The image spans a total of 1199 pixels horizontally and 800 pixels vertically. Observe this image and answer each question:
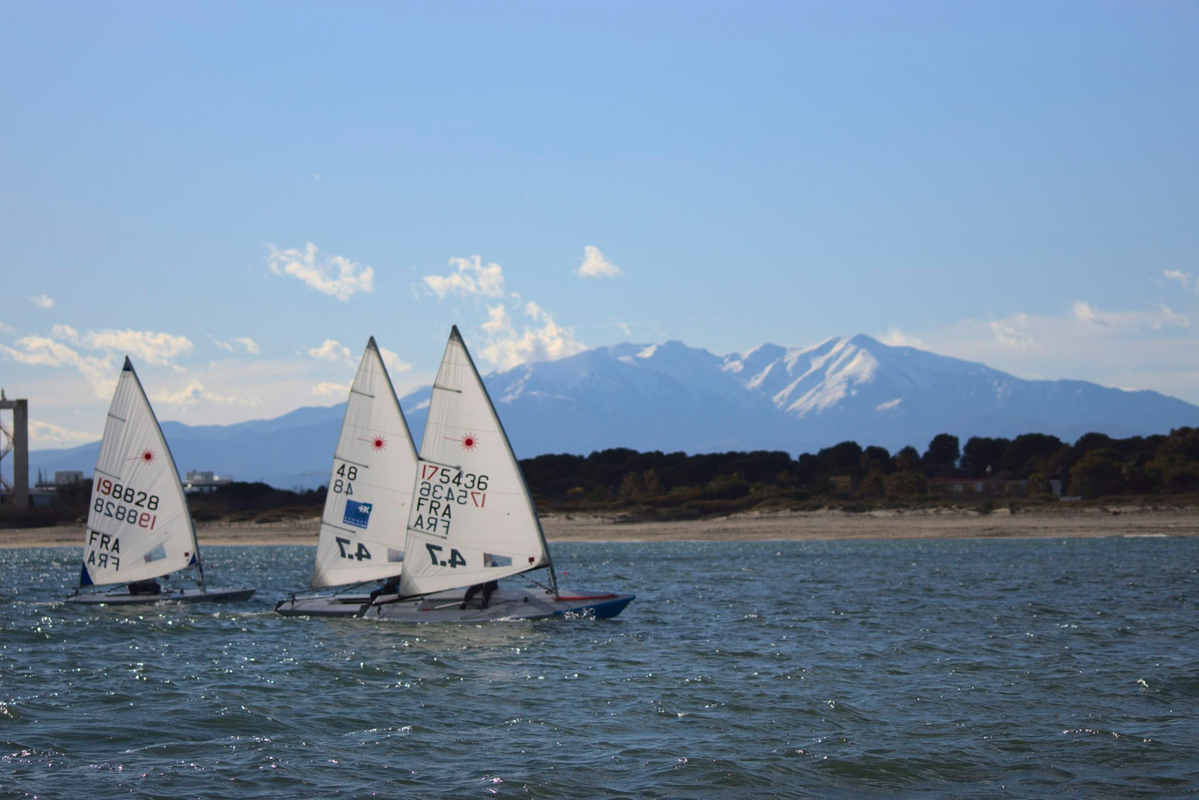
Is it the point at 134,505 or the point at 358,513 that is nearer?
the point at 358,513

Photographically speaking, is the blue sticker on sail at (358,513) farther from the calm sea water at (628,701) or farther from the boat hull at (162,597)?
the boat hull at (162,597)

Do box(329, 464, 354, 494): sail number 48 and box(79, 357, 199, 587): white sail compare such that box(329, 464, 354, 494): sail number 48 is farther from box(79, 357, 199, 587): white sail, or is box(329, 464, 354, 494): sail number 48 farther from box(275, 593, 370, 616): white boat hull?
box(79, 357, 199, 587): white sail

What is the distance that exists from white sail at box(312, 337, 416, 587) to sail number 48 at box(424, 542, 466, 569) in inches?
132

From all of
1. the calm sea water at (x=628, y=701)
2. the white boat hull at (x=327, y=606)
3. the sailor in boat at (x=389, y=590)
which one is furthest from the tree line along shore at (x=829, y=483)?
the sailor in boat at (x=389, y=590)

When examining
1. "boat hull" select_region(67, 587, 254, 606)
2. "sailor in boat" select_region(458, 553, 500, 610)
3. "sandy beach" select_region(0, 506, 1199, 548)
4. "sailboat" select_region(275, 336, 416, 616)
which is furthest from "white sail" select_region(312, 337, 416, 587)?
"sandy beach" select_region(0, 506, 1199, 548)

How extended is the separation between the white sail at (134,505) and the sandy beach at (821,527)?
2315 inches

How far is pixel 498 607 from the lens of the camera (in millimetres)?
33438

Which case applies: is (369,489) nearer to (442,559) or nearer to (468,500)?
(442,559)

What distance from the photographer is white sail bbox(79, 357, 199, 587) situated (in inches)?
1528

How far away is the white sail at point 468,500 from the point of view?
32.7m

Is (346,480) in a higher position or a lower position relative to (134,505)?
higher

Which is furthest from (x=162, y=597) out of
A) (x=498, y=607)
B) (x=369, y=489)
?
(x=498, y=607)

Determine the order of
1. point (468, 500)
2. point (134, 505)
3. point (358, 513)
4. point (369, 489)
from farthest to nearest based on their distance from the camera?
point (134, 505), point (358, 513), point (369, 489), point (468, 500)

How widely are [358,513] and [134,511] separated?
857cm
